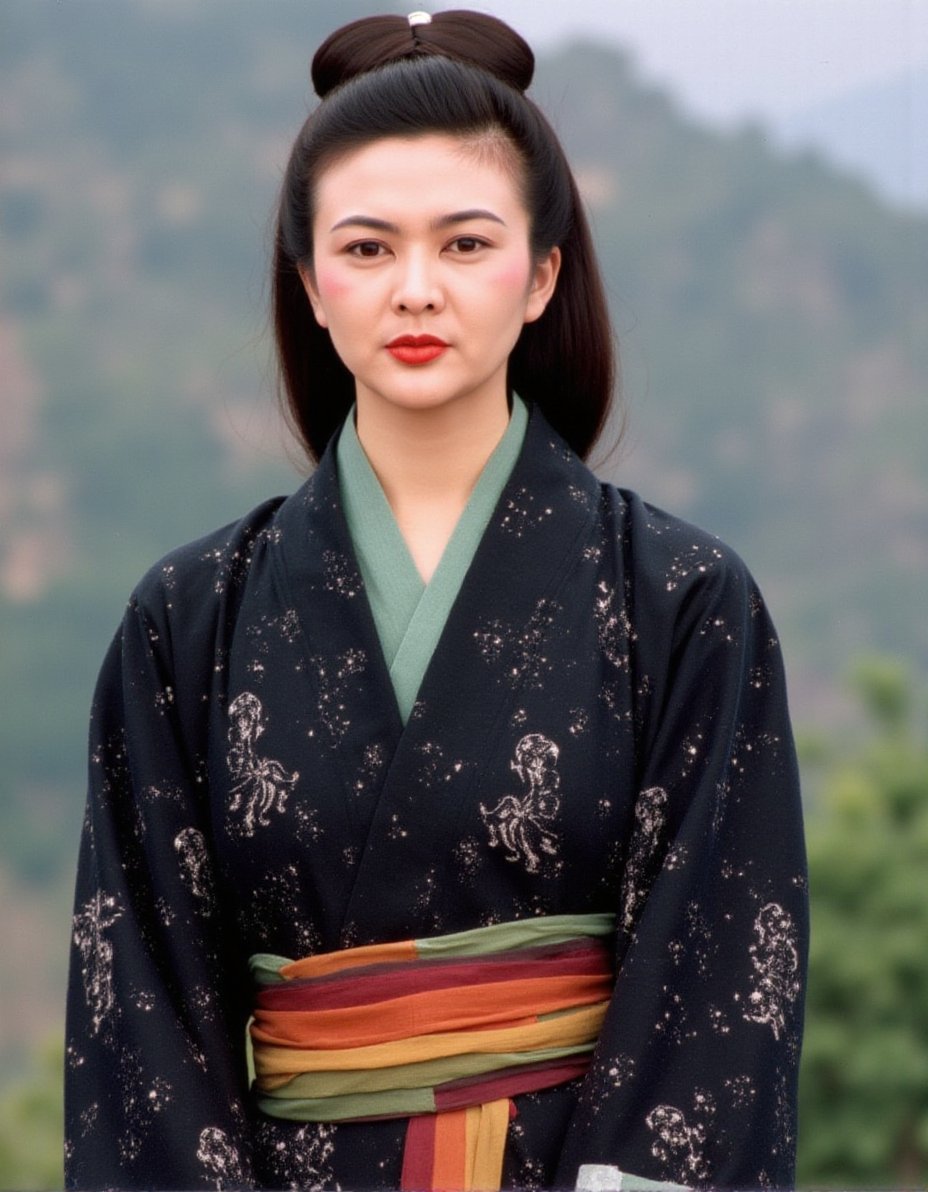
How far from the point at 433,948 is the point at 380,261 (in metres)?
0.85

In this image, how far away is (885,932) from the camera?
215 inches

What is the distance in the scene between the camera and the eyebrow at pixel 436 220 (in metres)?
2.41

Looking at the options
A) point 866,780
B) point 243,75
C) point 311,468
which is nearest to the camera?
point 311,468

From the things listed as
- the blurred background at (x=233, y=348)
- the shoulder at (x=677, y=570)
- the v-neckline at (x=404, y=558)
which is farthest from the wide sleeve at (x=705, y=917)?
the blurred background at (x=233, y=348)

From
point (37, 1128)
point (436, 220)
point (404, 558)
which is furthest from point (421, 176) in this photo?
point (37, 1128)

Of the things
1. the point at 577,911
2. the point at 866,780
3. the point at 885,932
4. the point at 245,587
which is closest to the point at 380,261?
the point at 245,587

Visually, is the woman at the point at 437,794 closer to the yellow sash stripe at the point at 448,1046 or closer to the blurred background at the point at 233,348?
the yellow sash stripe at the point at 448,1046

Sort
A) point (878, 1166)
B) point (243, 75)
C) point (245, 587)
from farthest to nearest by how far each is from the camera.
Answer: point (243, 75) < point (878, 1166) < point (245, 587)

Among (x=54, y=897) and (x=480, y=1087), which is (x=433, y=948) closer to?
(x=480, y=1087)

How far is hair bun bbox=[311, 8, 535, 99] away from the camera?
2.54m

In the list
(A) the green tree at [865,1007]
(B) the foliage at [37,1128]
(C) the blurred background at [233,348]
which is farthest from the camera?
(C) the blurred background at [233,348]

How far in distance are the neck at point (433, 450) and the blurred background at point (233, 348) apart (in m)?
12.8

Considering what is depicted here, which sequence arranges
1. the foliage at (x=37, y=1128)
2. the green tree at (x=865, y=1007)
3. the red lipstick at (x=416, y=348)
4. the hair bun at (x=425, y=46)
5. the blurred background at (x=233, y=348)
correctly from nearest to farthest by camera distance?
the red lipstick at (x=416, y=348)
the hair bun at (x=425, y=46)
the green tree at (x=865, y=1007)
the foliage at (x=37, y=1128)
the blurred background at (x=233, y=348)

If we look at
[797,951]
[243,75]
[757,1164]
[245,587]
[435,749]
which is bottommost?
[757,1164]
